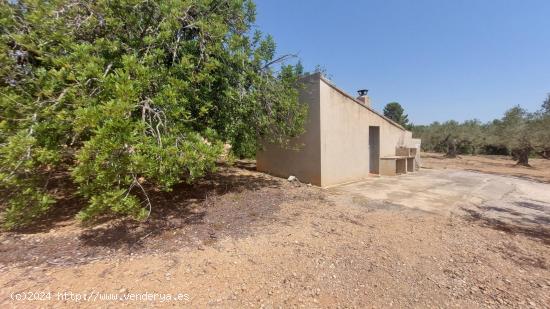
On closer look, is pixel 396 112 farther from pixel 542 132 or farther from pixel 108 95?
pixel 108 95

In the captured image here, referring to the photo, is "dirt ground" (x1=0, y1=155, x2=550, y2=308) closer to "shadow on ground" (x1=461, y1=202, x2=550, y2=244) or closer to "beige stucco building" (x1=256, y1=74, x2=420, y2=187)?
"shadow on ground" (x1=461, y1=202, x2=550, y2=244)

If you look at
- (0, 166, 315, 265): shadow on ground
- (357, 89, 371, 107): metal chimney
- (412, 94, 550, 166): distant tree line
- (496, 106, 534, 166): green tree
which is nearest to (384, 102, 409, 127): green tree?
(412, 94, 550, 166): distant tree line

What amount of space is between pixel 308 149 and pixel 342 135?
60.4 inches

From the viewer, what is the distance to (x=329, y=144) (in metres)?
8.73

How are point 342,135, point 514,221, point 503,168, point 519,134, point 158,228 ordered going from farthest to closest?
point 519,134 → point 503,168 → point 342,135 → point 514,221 → point 158,228

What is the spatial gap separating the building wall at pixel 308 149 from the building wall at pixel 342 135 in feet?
0.59

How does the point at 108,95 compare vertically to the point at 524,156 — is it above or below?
above

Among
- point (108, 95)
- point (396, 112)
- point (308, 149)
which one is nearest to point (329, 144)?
point (308, 149)

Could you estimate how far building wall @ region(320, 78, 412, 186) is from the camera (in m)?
8.57

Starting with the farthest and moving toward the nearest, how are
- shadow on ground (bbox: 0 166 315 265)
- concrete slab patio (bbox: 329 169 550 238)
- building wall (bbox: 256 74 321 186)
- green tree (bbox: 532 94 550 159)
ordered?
green tree (bbox: 532 94 550 159) → building wall (bbox: 256 74 321 186) → concrete slab patio (bbox: 329 169 550 238) → shadow on ground (bbox: 0 166 315 265)

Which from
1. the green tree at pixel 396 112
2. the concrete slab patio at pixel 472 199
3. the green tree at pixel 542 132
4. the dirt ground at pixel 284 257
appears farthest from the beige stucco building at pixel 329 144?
the green tree at pixel 396 112

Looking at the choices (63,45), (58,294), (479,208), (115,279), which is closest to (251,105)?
(63,45)

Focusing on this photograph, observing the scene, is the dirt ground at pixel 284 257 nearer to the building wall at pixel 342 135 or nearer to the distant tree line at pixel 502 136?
the building wall at pixel 342 135

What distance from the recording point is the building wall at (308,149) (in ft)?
27.8
